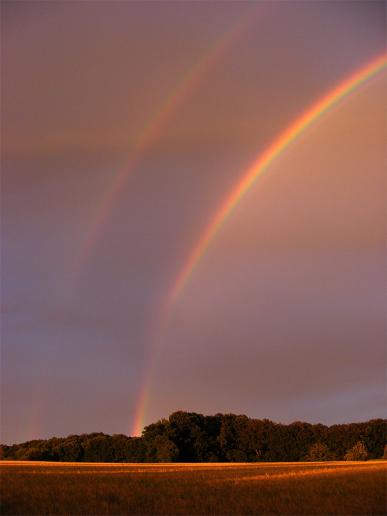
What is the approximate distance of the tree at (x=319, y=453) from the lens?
110 metres

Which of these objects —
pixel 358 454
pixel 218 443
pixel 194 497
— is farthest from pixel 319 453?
pixel 194 497

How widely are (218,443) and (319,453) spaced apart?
73.3 feet

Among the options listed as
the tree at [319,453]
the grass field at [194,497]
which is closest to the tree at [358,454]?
the tree at [319,453]

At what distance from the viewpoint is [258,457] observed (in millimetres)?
125375

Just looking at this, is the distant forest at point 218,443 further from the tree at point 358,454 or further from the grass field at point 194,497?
the grass field at point 194,497

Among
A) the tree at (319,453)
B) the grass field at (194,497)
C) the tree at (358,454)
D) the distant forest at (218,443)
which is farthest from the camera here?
the distant forest at (218,443)

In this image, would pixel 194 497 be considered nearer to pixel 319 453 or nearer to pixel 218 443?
pixel 319 453

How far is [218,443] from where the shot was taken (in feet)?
412

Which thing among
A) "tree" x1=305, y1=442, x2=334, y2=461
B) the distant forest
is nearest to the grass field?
the distant forest

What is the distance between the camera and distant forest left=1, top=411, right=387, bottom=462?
115 meters

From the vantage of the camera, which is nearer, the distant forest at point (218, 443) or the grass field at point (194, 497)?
the grass field at point (194, 497)

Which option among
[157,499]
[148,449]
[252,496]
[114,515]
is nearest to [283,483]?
[252,496]

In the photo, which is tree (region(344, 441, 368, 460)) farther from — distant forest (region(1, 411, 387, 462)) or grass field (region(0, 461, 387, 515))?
grass field (region(0, 461, 387, 515))

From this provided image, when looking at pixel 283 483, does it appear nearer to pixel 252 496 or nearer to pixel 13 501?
pixel 252 496
